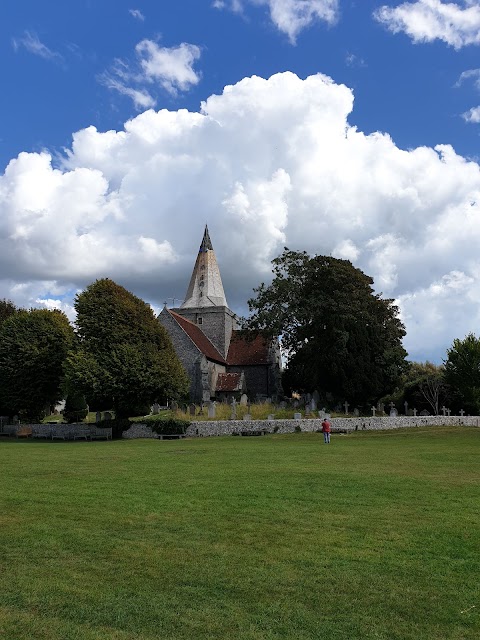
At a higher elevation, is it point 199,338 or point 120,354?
point 199,338

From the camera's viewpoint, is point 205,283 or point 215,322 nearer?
point 215,322

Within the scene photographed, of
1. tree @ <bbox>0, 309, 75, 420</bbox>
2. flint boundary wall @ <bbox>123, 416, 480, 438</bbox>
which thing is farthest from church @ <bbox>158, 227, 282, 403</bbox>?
flint boundary wall @ <bbox>123, 416, 480, 438</bbox>

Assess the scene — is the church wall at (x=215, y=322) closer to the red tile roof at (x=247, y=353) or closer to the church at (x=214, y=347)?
the church at (x=214, y=347)

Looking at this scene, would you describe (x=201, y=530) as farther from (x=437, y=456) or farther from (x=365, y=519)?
(x=437, y=456)

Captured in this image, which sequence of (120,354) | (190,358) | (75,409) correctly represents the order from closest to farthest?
(120,354)
(75,409)
(190,358)

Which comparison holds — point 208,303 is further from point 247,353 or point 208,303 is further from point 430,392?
point 430,392

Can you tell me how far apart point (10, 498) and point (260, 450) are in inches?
487

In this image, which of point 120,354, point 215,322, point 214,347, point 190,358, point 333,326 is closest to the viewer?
point 120,354

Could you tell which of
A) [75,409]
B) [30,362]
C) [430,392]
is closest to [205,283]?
[75,409]

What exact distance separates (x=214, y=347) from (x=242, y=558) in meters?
52.3

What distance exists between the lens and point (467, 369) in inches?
1730

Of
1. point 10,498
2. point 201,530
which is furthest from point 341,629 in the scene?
point 10,498

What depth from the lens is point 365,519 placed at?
8.89 meters

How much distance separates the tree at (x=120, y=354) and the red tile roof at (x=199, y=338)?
13845 mm
